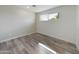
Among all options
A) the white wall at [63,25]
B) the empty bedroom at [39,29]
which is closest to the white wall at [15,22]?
the empty bedroom at [39,29]

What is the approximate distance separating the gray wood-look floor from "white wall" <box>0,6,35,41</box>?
2.8 inches

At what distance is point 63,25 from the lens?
100cm

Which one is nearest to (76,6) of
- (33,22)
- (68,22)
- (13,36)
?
(68,22)

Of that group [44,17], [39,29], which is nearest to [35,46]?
[39,29]

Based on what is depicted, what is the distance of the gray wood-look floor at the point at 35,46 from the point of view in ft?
3.25

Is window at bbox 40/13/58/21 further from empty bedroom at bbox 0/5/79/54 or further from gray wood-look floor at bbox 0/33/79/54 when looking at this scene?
gray wood-look floor at bbox 0/33/79/54

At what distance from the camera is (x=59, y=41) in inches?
38.7

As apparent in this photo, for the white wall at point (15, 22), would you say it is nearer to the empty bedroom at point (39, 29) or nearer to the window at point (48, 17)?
the empty bedroom at point (39, 29)

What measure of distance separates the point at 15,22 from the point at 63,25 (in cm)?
53

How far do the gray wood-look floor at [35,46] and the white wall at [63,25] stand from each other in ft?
0.21

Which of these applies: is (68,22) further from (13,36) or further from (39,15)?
(13,36)

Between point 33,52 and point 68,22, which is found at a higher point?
point 68,22

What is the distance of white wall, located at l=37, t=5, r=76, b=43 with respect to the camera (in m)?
0.95
